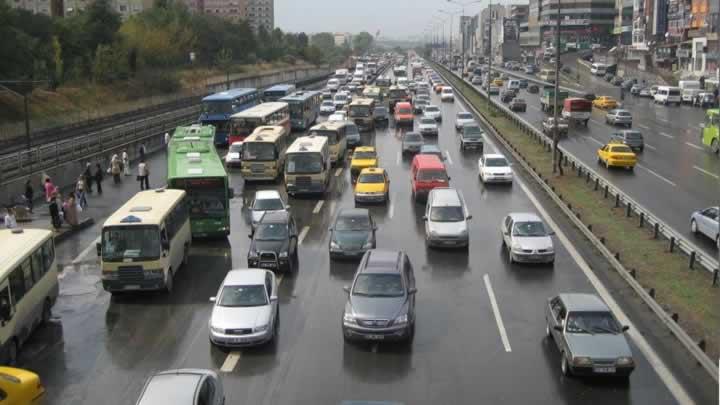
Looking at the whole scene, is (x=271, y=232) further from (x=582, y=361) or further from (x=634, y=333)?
(x=582, y=361)

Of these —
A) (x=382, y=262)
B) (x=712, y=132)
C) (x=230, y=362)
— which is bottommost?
(x=230, y=362)

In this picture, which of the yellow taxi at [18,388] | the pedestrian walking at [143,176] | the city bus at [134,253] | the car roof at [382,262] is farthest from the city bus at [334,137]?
the yellow taxi at [18,388]

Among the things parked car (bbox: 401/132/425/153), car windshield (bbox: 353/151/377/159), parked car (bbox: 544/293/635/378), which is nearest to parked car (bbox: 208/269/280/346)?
parked car (bbox: 544/293/635/378)

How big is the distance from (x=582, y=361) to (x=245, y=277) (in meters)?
8.25

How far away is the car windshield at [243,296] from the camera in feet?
61.6

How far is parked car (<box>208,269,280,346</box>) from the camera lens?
18000mm

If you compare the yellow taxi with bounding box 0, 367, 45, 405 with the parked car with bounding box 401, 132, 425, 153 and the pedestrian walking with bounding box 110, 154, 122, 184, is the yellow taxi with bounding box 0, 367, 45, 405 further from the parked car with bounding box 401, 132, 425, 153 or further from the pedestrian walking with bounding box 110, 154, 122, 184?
the parked car with bounding box 401, 132, 425, 153

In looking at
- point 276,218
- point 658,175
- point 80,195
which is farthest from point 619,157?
point 80,195

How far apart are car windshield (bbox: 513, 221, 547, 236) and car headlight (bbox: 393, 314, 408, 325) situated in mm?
8393

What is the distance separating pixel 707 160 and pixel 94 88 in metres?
61.3

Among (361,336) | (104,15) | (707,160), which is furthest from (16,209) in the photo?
(104,15)

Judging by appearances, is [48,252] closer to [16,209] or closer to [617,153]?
[16,209]

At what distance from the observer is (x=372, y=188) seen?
34.5 metres

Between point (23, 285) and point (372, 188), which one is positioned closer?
point (23, 285)
